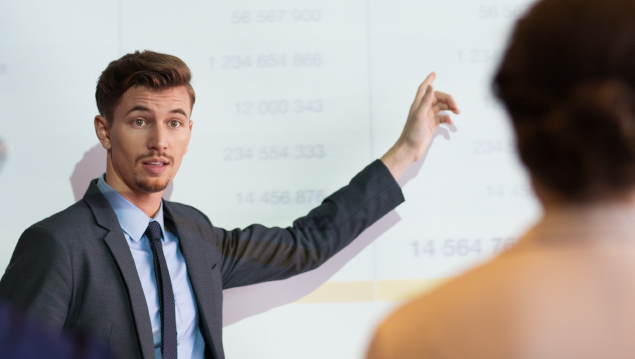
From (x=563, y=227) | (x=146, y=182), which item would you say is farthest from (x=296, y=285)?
(x=563, y=227)

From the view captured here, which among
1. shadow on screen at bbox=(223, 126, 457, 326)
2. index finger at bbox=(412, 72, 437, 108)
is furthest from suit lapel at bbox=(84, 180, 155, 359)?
index finger at bbox=(412, 72, 437, 108)

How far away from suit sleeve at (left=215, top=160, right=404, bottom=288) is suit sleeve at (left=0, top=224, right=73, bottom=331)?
1.31 feet

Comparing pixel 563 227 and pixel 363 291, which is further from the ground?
pixel 563 227

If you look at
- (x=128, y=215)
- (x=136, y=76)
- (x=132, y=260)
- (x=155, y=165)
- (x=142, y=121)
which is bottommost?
(x=132, y=260)

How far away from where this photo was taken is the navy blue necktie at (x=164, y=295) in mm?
1139

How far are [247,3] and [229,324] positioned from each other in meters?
0.89

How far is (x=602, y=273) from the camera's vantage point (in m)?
0.42

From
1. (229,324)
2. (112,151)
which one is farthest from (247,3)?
(229,324)

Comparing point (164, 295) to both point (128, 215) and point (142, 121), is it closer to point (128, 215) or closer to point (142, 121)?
point (128, 215)

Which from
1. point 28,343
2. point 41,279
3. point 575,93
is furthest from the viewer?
point 41,279

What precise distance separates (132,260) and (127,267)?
0.08ft

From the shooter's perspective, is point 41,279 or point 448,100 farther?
point 448,100

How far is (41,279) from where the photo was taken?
1.04 m

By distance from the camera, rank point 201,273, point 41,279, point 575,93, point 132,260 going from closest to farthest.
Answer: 1. point 575,93
2. point 41,279
3. point 132,260
4. point 201,273
